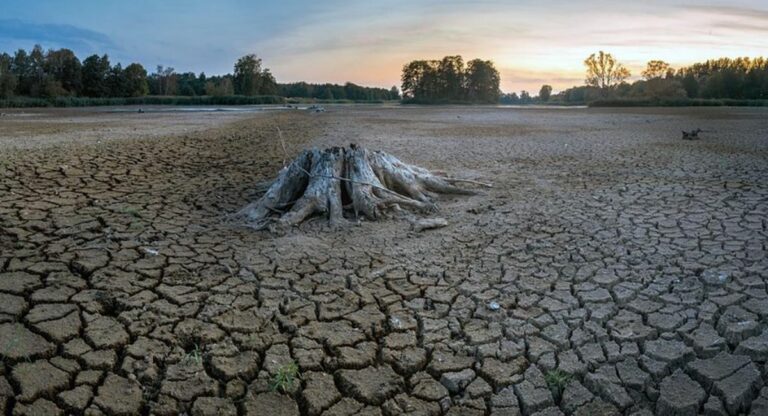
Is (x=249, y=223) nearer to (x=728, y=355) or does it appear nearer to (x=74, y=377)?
(x=74, y=377)

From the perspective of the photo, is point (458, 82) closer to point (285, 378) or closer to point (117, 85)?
point (117, 85)

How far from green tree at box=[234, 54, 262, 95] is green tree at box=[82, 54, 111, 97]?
2166cm

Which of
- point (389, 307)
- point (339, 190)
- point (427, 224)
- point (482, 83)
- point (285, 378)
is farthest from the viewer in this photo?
point (482, 83)

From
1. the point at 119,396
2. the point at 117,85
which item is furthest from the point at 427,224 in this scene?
the point at 117,85

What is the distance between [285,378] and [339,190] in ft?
11.9

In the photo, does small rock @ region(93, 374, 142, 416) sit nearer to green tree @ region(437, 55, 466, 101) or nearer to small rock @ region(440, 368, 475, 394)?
small rock @ region(440, 368, 475, 394)

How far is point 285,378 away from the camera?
9.04 feet

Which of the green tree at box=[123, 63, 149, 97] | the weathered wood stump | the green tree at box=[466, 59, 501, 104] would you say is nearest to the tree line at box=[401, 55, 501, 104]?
the green tree at box=[466, 59, 501, 104]

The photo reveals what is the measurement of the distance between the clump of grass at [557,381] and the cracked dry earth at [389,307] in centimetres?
1

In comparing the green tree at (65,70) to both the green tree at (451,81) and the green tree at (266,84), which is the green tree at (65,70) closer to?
the green tree at (266,84)

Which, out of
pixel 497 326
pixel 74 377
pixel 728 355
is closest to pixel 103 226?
pixel 74 377

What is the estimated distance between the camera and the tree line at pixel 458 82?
99.3 metres

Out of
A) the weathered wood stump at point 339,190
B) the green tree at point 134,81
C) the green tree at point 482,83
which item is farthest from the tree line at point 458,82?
the weathered wood stump at point 339,190

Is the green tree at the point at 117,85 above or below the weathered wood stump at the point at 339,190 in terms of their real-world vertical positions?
above
